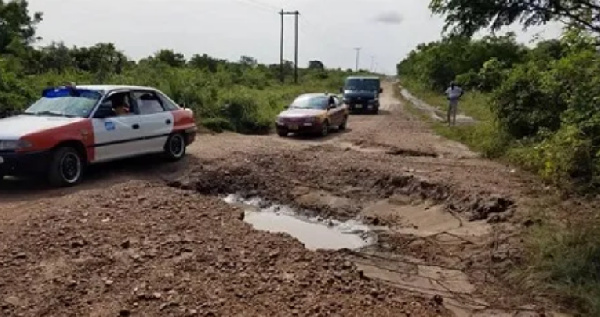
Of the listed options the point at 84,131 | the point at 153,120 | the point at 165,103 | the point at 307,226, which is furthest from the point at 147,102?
the point at 307,226

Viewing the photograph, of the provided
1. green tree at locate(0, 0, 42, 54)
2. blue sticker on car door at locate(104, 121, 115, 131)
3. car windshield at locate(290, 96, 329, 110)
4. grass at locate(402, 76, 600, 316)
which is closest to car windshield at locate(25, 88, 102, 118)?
blue sticker on car door at locate(104, 121, 115, 131)

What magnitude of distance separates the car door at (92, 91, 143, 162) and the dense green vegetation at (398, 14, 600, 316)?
17.5 ft

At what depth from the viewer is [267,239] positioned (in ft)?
22.9

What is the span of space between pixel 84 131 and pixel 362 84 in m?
22.5

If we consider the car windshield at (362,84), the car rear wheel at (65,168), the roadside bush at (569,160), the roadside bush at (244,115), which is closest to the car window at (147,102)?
the car rear wheel at (65,168)

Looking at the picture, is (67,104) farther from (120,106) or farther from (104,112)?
(120,106)

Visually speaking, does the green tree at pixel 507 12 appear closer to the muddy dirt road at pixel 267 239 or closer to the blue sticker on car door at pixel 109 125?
the muddy dirt road at pixel 267 239

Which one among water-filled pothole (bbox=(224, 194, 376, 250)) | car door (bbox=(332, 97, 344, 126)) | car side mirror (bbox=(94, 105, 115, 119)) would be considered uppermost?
car side mirror (bbox=(94, 105, 115, 119))

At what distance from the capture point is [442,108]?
33.7 metres

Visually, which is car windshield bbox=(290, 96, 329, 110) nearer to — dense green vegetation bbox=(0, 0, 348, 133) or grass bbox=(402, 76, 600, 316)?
dense green vegetation bbox=(0, 0, 348, 133)

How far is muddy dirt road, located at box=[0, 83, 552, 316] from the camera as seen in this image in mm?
5160

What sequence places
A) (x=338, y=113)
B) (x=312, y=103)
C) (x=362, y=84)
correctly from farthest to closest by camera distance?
(x=362, y=84) → (x=338, y=113) → (x=312, y=103)

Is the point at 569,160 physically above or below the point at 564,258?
above

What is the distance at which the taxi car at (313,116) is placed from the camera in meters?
18.0
